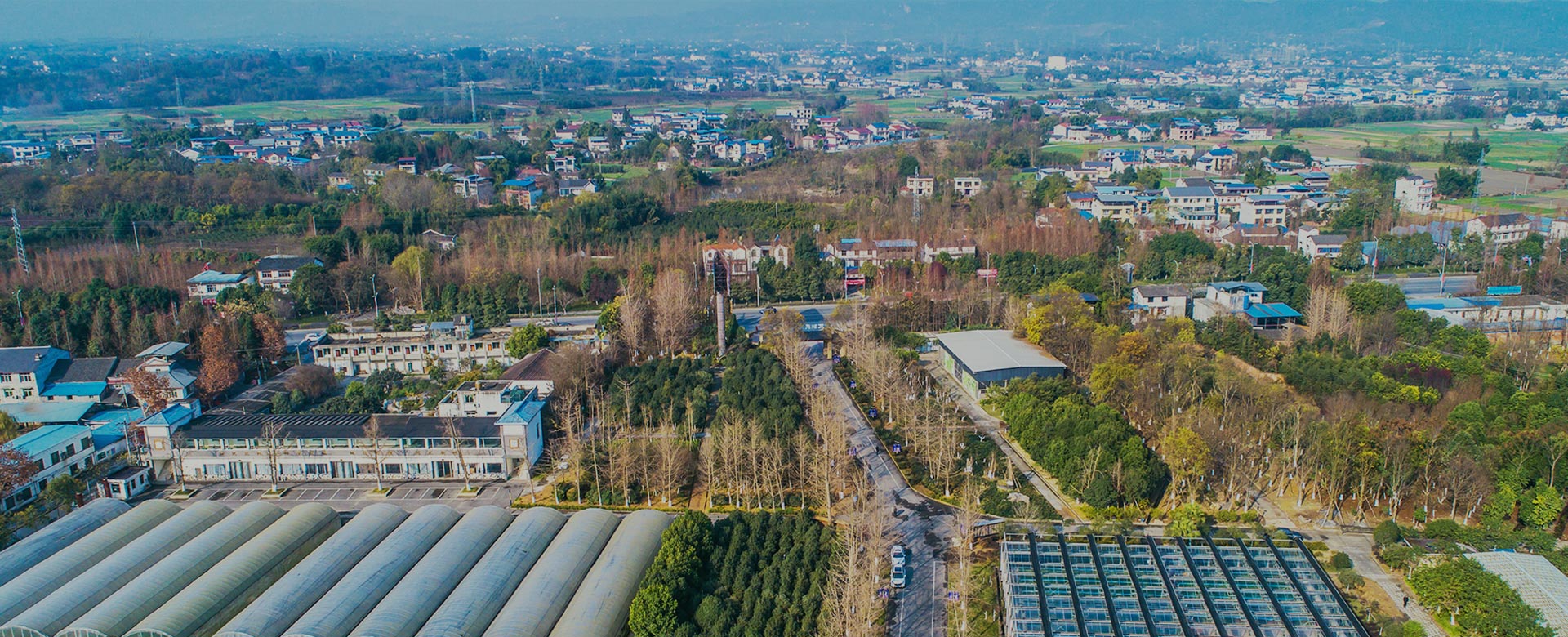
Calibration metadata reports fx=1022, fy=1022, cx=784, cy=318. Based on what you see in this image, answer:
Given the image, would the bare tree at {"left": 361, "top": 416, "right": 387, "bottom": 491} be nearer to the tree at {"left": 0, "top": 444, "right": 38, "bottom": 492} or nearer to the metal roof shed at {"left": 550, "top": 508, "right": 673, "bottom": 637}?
the tree at {"left": 0, "top": 444, "right": 38, "bottom": 492}

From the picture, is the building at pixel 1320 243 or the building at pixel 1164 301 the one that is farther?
the building at pixel 1320 243

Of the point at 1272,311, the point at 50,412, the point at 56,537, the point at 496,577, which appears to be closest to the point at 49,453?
the point at 50,412

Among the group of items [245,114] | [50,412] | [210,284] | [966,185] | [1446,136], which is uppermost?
[245,114]

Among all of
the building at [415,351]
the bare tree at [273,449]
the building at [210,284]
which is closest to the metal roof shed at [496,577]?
the bare tree at [273,449]

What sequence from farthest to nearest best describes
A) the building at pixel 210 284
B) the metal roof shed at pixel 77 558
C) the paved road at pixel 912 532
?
1. the building at pixel 210 284
2. the paved road at pixel 912 532
3. the metal roof shed at pixel 77 558

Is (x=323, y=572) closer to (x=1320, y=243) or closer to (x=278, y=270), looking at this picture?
(x=278, y=270)

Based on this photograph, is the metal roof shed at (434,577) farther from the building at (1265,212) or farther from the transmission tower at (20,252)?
the building at (1265,212)

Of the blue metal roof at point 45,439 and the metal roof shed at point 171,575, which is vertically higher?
the blue metal roof at point 45,439
